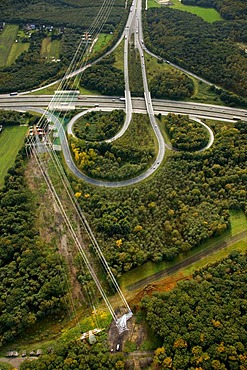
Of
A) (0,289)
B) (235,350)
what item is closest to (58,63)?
(0,289)

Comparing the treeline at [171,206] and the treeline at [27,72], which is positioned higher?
the treeline at [27,72]

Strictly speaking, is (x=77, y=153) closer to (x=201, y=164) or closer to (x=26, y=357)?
(x=201, y=164)

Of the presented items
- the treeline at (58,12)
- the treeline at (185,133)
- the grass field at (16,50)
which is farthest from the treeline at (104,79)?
the treeline at (58,12)

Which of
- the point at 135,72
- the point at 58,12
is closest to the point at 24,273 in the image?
the point at 135,72

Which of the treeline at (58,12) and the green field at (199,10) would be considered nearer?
the treeline at (58,12)

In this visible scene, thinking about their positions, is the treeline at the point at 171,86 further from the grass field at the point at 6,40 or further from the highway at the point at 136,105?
the grass field at the point at 6,40

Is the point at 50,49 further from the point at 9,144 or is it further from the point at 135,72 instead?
the point at 9,144

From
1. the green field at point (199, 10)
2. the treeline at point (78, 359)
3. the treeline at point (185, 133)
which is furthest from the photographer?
the green field at point (199, 10)
